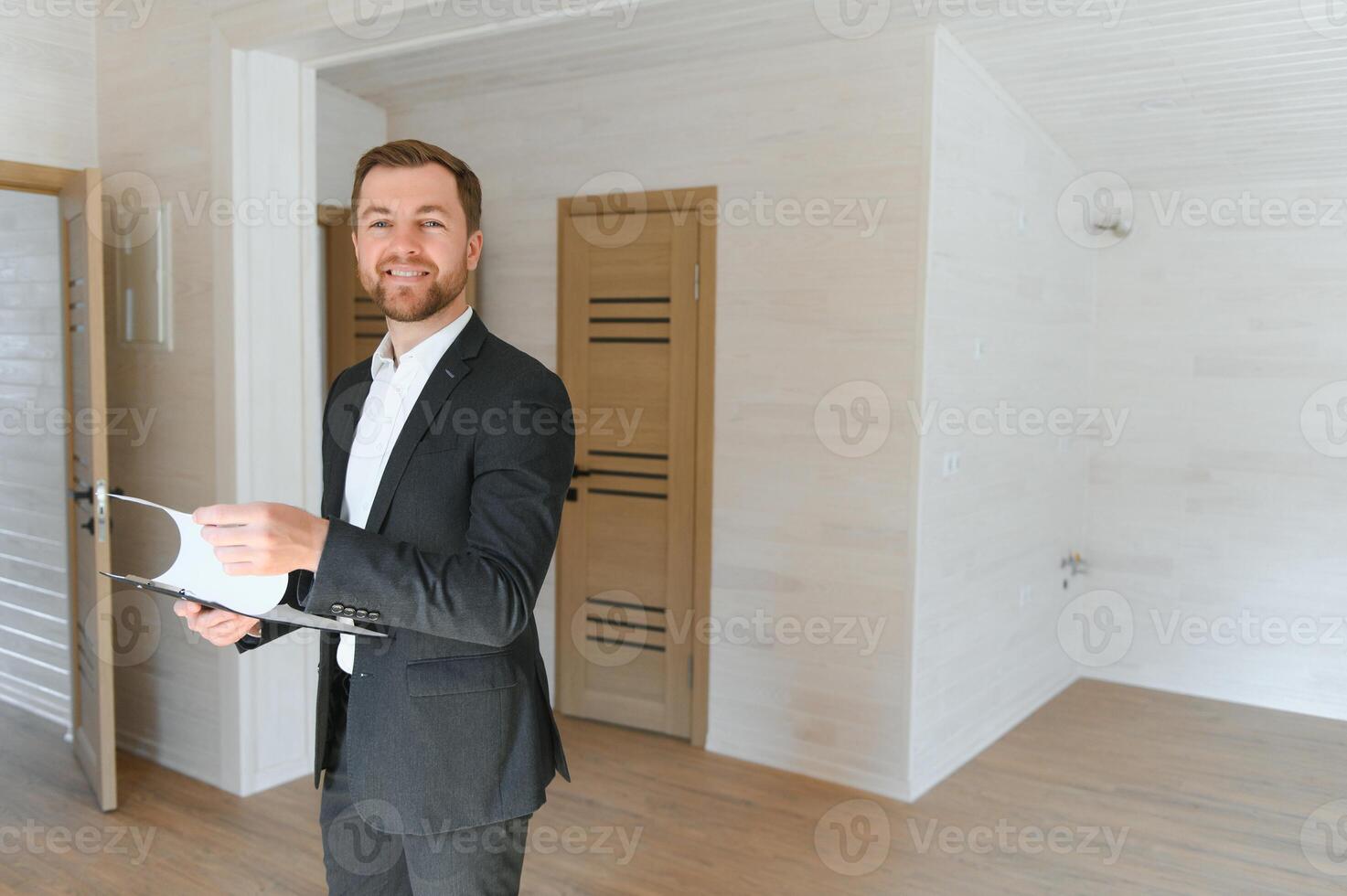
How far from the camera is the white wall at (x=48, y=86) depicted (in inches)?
146

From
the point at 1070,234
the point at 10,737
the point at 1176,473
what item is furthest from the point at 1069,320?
the point at 10,737

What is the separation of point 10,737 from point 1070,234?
505cm

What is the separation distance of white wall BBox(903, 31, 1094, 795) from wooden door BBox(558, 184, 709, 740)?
0.93 m

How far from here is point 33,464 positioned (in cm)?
427

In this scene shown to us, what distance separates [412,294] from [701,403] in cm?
278

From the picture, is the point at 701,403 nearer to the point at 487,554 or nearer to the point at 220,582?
the point at 487,554

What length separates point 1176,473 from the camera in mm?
5387

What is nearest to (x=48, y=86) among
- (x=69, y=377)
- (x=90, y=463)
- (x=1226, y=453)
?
(x=69, y=377)

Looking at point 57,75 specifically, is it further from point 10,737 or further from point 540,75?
point 10,737

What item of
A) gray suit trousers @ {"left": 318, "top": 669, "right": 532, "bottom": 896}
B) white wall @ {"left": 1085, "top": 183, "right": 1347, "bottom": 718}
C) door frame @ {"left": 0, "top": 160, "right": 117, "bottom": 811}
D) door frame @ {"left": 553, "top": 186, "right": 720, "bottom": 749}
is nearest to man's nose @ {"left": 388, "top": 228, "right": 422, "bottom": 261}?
gray suit trousers @ {"left": 318, "top": 669, "right": 532, "bottom": 896}

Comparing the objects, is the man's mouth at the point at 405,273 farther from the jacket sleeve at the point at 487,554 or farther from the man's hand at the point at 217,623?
the man's hand at the point at 217,623

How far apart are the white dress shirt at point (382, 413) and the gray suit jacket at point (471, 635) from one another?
0.04 m

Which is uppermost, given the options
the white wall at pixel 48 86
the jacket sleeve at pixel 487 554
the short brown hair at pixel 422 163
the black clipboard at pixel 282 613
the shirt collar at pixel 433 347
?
the white wall at pixel 48 86

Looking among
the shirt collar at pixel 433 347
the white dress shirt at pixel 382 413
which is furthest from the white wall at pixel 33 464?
the shirt collar at pixel 433 347
